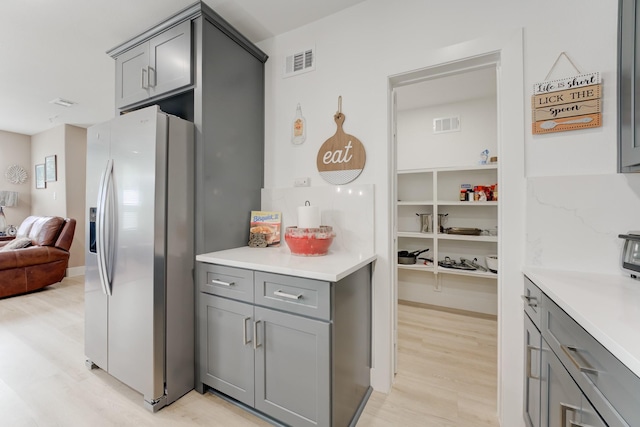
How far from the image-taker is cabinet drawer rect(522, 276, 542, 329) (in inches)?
45.6

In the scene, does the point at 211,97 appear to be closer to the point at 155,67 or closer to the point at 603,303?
the point at 155,67

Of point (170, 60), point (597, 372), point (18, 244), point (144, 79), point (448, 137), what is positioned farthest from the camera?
point (18, 244)

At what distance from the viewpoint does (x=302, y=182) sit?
2.04m

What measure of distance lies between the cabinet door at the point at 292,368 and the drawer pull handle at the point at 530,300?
955 millimetres

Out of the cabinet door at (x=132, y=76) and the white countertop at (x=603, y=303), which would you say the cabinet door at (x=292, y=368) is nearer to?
the white countertop at (x=603, y=303)

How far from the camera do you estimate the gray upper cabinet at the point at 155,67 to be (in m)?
1.77

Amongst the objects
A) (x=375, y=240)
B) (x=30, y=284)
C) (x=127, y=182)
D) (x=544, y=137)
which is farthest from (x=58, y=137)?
(x=544, y=137)

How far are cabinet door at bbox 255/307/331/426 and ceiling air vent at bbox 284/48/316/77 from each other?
5.79ft

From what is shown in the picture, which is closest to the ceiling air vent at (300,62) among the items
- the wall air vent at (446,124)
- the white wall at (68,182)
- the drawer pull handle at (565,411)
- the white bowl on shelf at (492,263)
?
the wall air vent at (446,124)

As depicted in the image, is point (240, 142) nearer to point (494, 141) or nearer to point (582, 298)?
point (582, 298)

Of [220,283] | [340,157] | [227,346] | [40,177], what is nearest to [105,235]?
[220,283]

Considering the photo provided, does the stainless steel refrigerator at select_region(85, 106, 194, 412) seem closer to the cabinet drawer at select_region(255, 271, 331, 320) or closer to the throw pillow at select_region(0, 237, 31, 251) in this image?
the cabinet drawer at select_region(255, 271, 331, 320)

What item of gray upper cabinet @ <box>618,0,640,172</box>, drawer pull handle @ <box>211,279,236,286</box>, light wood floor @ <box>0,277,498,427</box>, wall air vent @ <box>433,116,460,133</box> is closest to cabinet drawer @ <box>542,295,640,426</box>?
gray upper cabinet @ <box>618,0,640,172</box>

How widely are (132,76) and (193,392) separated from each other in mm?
2379
